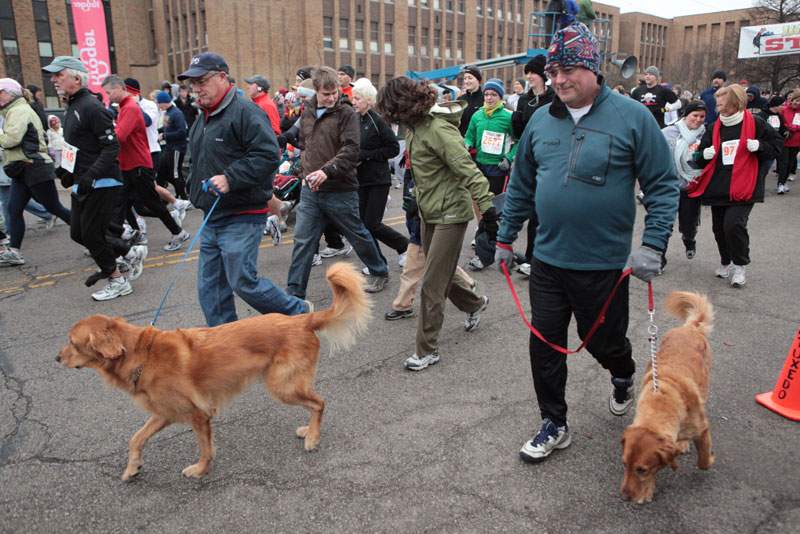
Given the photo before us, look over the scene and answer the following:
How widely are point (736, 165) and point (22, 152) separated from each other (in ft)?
26.7

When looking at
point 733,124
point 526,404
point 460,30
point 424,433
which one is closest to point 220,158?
point 424,433

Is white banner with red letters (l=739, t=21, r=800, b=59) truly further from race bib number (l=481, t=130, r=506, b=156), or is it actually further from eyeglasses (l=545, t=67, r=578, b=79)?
eyeglasses (l=545, t=67, r=578, b=79)

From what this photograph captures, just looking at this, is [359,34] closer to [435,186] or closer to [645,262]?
[435,186]

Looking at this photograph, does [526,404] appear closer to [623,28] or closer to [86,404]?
[86,404]

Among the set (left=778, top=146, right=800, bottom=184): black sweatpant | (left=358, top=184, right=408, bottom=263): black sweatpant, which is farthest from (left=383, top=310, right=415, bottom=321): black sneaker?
(left=778, top=146, right=800, bottom=184): black sweatpant

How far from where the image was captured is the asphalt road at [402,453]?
2660 mm

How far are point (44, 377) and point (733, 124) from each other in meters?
6.91

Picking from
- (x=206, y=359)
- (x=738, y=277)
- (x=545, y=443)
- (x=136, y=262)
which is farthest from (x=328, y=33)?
(x=545, y=443)

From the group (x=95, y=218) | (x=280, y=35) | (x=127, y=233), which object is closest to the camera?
(x=95, y=218)

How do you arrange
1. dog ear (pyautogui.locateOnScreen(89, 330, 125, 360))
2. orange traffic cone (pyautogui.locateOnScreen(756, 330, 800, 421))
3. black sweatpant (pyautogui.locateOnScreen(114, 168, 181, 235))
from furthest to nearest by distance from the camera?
black sweatpant (pyautogui.locateOnScreen(114, 168, 181, 235)) < orange traffic cone (pyautogui.locateOnScreen(756, 330, 800, 421)) < dog ear (pyautogui.locateOnScreen(89, 330, 125, 360))

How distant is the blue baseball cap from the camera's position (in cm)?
373

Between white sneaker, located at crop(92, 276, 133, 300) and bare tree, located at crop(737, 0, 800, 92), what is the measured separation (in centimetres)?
3093

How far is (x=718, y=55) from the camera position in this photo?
47.1 metres

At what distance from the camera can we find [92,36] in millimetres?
15516
